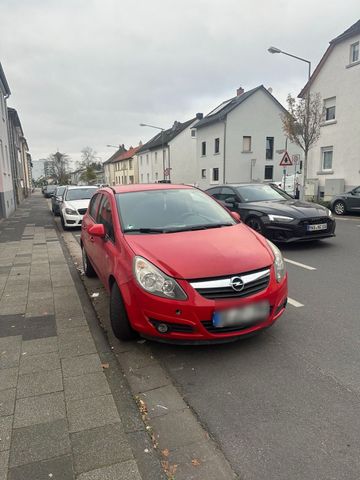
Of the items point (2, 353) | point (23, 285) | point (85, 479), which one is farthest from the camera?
point (23, 285)

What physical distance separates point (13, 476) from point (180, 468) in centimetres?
97

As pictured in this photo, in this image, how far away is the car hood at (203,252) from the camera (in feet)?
11.2

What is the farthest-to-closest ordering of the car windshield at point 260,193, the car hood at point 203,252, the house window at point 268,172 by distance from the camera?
the house window at point 268,172 < the car windshield at point 260,193 < the car hood at point 203,252

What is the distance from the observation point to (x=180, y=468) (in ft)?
7.41

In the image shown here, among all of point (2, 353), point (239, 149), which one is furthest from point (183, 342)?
point (239, 149)

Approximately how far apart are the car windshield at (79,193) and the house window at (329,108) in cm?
1451

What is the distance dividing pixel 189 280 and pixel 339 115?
20.8 meters

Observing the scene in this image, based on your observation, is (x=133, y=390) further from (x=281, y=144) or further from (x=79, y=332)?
(x=281, y=144)

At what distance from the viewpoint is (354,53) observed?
1988 cm

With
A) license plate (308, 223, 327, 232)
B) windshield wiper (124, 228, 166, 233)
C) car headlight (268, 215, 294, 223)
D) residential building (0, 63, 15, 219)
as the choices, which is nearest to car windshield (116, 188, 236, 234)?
windshield wiper (124, 228, 166, 233)

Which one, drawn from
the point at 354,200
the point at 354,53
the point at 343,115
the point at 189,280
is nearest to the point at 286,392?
the point at 189,280

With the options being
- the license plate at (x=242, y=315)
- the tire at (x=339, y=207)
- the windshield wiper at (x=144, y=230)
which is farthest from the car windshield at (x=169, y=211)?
the tire at (x=339, y=207)

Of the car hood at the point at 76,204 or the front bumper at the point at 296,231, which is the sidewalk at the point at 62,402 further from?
the car hood at the point at 76,204

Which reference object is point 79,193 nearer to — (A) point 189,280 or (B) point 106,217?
(B) point 106,217
